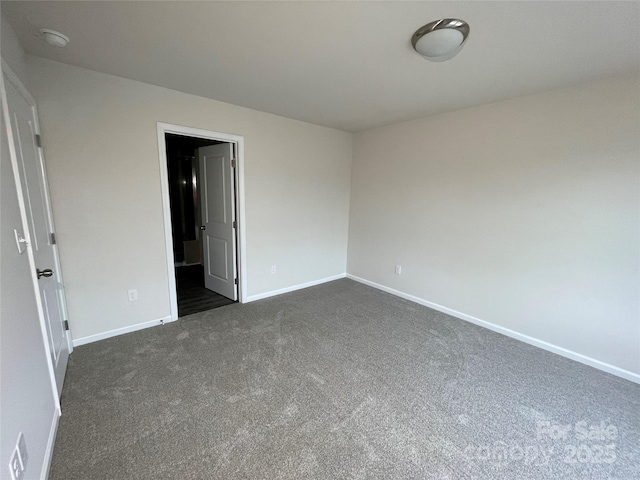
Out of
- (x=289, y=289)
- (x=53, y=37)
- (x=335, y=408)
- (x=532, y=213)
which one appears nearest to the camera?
(x=53, y=37)

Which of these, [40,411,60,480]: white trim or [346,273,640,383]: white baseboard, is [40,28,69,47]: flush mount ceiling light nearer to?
[40,411,60,480]: white trim

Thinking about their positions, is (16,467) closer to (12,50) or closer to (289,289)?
(12,50)

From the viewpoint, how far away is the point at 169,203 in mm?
2695

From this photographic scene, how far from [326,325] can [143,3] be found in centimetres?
284

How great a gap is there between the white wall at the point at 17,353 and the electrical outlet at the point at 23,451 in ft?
0.09

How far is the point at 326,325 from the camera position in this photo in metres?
3.00

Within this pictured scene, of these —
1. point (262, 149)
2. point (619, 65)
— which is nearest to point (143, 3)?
point (262, 149)

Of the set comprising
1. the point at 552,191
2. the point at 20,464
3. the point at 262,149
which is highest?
the point at 262,149

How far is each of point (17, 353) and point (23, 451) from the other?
1.33 ft

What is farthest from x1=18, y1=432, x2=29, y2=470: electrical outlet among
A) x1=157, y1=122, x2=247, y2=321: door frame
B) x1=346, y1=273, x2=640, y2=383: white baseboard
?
x1=346, y1=273, x2=640, y2=383: white baseboard

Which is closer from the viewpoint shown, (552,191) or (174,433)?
(174,433)

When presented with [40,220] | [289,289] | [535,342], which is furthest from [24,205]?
[535,342]

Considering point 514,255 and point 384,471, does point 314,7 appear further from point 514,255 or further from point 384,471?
point 514,255

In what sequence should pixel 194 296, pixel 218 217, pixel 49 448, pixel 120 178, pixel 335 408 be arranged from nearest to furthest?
pixel 49 448 → pixel 335 408 → pixel 120 178 → pixel 218 217 → pixel 194 296
